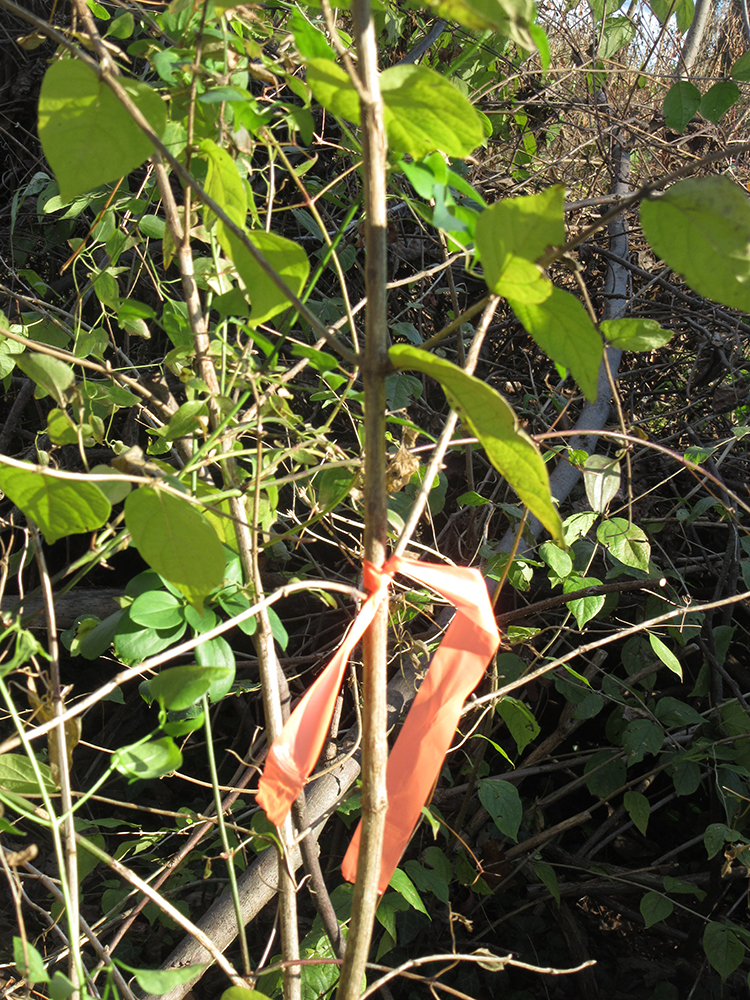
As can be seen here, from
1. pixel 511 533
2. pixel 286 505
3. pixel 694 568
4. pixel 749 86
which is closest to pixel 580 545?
pixel 511 533

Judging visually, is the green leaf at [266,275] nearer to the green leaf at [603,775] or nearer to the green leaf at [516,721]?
the green leaf at [516,721]

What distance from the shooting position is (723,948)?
3.74ft

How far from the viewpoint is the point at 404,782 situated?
0.60 metres

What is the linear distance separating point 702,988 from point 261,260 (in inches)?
62.0

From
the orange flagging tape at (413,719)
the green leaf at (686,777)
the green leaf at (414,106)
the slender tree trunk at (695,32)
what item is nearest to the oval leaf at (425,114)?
the green leaf at (414,106)

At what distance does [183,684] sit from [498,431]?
0.34m

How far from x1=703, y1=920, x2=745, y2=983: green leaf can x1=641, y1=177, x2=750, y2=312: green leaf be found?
3.90 feet

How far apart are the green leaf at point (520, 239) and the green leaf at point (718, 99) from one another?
1.18 meters

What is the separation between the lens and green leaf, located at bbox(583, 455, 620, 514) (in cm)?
88

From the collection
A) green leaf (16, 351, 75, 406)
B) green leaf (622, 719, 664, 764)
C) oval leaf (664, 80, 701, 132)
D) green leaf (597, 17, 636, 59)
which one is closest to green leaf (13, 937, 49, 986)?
green leaf (16, 351, 75, 406)

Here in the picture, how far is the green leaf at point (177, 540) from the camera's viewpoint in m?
0.49

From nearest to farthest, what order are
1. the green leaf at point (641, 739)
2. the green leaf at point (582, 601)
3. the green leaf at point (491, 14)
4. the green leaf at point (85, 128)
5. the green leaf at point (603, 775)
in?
the green leaf at point (491, 14) → the green leaf at point (85, 128) → the green leaf at point (582, 601) → the green leaf at point (641, 739) → the green leaf at point (603, 775)

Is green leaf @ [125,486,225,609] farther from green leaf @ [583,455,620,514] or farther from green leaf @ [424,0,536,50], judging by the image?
green leaf @ [583,455,620,514]

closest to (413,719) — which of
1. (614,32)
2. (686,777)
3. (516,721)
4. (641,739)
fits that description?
(516,721)
